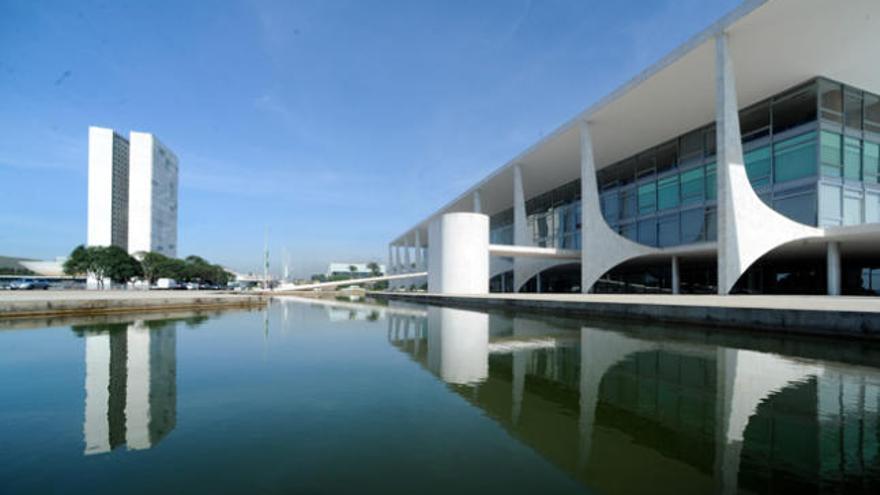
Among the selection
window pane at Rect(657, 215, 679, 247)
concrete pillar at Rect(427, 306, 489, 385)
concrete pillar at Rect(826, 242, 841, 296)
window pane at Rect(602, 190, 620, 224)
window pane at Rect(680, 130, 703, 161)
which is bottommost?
concrete pillar at Rect(427, 306, 489, 385)

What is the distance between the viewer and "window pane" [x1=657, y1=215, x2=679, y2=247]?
24.4m

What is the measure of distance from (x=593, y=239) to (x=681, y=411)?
21.7 meters

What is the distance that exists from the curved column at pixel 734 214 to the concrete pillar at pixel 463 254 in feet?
48.0

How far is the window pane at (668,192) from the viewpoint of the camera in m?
24.7

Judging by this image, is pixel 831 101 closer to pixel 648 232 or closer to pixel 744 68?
pixel 744 68

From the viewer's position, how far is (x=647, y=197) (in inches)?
1056

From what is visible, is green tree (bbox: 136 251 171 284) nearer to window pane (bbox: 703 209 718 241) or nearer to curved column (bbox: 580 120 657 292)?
curved column (bbox: 580 120 657 292)

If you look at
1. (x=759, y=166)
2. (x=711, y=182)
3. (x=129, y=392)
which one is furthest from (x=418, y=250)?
(x=129, y=392)

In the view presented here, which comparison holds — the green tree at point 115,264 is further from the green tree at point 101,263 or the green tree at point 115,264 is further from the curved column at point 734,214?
the curved column at point 734,214

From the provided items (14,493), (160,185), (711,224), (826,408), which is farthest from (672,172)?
(160,185)

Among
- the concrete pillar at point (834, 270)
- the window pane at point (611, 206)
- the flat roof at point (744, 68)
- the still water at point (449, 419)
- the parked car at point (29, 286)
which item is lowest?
the parked car at point (29, 286)

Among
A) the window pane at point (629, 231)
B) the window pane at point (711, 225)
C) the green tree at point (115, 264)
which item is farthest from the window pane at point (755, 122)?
the green tree at point (115, 264)

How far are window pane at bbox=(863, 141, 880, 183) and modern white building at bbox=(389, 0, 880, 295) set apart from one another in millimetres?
91

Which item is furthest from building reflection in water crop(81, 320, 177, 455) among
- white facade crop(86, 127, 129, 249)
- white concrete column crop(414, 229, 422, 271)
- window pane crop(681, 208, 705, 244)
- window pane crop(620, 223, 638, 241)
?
white facade crop(86, 127, 129, 249)
